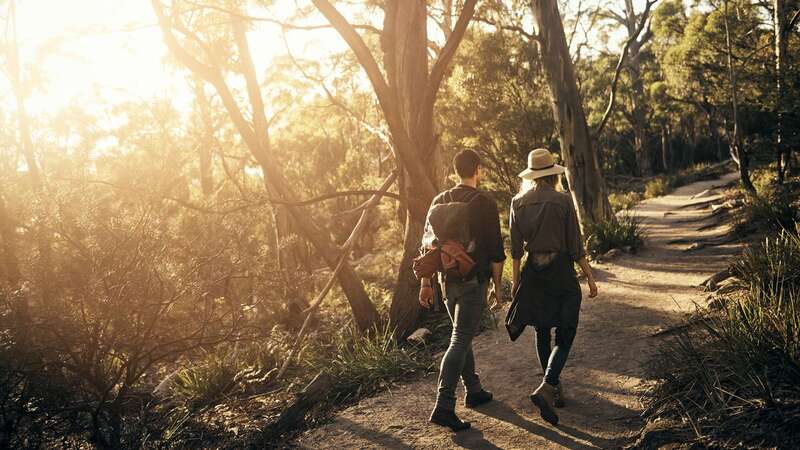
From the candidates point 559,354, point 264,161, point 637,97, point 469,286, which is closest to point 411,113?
point 264,161

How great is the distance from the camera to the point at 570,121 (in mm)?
11586

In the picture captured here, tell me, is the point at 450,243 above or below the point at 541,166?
below

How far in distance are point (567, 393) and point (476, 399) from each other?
0.70 meters

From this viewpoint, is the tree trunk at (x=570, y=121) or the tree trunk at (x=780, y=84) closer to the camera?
the tree trunk at (x=570, y=121)

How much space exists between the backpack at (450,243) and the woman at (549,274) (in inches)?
15.9

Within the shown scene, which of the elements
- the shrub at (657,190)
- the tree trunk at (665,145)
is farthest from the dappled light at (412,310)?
the tree trunk at (665,145)

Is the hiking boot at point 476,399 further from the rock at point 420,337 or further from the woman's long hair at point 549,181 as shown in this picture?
the rock at point 420,337

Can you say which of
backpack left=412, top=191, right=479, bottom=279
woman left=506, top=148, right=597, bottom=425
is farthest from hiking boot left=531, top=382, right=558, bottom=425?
backpack left=412, top=191, right=479, bottom=279

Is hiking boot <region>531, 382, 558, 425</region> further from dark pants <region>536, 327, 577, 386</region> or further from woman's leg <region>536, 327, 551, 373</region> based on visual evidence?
woman's leg <region>536, 327, 551, 373</region>

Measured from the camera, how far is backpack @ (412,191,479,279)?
4264 mm

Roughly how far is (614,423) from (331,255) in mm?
5508

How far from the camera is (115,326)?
569cm

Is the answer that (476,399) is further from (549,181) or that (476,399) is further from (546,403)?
(549,181)

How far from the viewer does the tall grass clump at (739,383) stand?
3.22m
